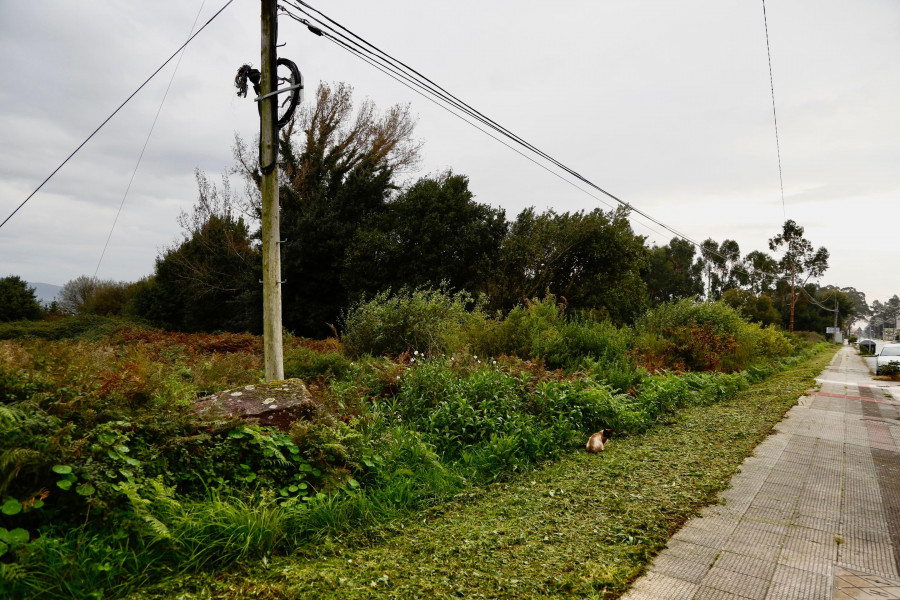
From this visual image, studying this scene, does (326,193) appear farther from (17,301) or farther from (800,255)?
(800,255)

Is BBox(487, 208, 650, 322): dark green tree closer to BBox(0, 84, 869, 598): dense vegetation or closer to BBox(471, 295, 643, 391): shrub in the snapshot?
BBox(0, 84, 869, 598): dense vegetation

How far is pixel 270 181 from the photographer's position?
5.54 metres

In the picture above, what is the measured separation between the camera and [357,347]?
918 centimetres

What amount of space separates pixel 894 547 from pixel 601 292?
793 inches

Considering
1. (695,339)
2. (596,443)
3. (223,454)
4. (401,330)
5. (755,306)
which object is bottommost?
(596,443)

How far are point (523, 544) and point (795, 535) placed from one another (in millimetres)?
1834

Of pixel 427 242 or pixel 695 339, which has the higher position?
pixel 427 242

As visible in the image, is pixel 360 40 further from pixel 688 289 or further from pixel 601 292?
pixel 688 289

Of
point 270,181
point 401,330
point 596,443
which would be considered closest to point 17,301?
point 401,330

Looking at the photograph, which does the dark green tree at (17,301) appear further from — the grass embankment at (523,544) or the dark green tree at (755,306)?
the dark green tree at (755,306)

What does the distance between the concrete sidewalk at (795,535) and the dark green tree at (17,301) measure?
28574mm

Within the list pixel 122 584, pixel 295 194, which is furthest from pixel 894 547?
pixel 295 194

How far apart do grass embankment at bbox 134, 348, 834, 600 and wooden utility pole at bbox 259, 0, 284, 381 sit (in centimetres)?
288

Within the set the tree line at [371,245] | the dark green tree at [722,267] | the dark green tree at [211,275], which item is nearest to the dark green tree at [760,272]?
the dark green tree at [722,267]
